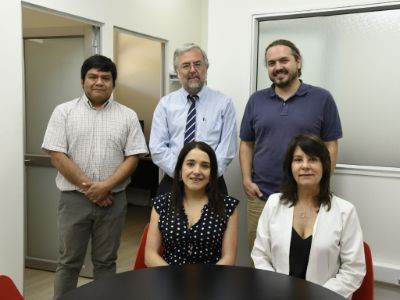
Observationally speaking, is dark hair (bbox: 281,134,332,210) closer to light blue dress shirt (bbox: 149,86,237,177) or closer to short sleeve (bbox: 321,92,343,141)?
short sleeve (bbox: 321,92,343,141)

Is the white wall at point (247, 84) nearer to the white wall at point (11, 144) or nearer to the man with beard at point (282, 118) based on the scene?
the man with beard at point (282, 118)

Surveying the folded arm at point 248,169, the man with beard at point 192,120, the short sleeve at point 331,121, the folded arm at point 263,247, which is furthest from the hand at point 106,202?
the short sleeve at point 331,121

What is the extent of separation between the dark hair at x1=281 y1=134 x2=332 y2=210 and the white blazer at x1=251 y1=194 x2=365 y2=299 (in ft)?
0.14

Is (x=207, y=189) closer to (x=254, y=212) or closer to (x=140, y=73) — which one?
(x=254, y=212)

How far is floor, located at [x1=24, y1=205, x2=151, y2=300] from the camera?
3.37 meters

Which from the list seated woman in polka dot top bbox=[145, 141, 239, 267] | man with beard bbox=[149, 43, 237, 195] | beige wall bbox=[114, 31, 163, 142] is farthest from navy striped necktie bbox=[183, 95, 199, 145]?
beige wall bbox=[114, 31, 163, 142]

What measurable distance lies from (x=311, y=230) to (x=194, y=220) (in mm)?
545

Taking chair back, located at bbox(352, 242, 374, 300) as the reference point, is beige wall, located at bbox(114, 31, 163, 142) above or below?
above

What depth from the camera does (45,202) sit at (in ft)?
12.5

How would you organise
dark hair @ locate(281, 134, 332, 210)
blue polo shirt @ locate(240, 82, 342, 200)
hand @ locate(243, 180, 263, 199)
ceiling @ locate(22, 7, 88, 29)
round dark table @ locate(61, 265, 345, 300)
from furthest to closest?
ceiling @ locate(22, 7, 88, 29) → hand @ locate(243, 180, 263, 199) → blue polo shirt @ locate(240, 82, 342, 200) → dark hair @ locate(281, 134, 332, 210) → round dark table @ locate(61, 265, 345, 300)

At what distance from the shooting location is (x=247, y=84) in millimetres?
3027

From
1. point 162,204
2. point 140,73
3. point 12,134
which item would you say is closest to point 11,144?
point 12,134

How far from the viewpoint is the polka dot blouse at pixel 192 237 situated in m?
2.05

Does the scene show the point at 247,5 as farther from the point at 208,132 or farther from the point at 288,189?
the point at 288,189
